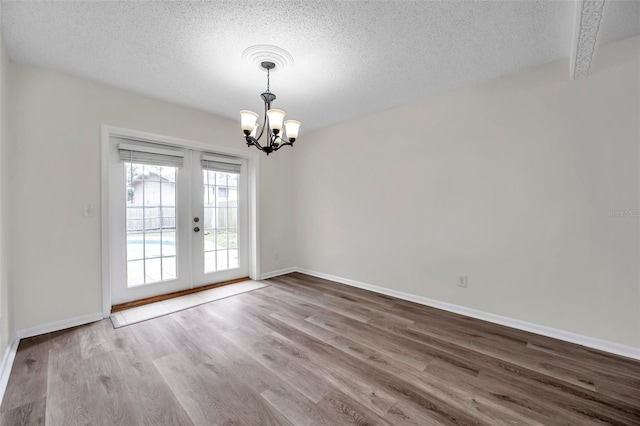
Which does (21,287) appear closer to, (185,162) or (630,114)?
(185,162)

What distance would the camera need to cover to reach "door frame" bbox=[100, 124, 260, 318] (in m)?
2.80

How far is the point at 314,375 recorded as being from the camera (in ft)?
6.17

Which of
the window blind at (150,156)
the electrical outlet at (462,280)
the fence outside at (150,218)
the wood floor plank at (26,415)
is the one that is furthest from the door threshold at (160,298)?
the electrical outlet at (462,280)

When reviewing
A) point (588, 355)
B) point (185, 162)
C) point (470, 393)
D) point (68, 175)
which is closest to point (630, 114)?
point (588, 355)

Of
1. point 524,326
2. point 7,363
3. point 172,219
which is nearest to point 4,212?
point 7,363

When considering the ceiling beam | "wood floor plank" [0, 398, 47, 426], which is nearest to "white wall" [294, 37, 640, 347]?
the ceiling beam

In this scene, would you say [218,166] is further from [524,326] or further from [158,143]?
[524,326]

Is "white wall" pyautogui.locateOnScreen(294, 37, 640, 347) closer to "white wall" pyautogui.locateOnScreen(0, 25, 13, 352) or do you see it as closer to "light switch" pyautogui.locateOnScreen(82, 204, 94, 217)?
"light switch" pyautogui.locateOnScreen(82, 204, 94, 217)

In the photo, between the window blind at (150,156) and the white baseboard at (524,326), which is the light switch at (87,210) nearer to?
Answer: the window blind at (150,156)

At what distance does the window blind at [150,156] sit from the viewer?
121 inches

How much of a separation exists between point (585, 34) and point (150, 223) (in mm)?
4529

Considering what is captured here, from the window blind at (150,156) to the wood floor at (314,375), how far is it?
1858mm

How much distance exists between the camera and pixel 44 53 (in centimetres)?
225

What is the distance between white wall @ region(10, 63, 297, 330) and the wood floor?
1.26ft
